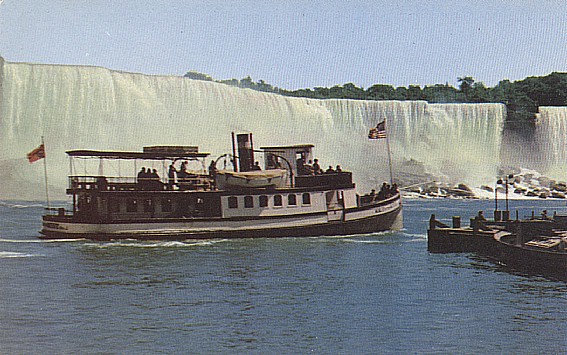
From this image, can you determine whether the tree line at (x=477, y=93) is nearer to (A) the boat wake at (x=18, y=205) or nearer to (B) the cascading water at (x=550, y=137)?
(B) the cascading water at (x=550, y=137)

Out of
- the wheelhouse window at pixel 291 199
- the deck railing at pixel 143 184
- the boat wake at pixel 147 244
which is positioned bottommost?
the boat wake at pixel 147 244

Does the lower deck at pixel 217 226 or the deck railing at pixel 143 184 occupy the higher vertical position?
the deck railing at pixel 143 184

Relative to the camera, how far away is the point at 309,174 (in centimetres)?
3256

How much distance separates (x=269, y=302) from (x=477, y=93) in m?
81.8

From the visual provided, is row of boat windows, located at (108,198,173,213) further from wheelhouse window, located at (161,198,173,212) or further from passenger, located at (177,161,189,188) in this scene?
passenger, located at (177,161,189,188)

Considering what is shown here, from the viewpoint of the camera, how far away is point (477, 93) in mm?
95500

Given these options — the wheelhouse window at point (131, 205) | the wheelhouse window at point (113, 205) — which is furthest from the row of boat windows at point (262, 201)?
the wheelhouse window at point (113, 205)

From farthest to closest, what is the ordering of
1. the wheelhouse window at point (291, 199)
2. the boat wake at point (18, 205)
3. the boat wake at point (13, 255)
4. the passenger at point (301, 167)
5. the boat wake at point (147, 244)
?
the boat wake at point (18, 205), the passenger at point (301, 167), the wheelhouse window at point (291, 199), the boat wake at point (147, 244), the boat wake at point (13, 255)

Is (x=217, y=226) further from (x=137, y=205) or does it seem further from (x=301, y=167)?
(x=301, y=167)

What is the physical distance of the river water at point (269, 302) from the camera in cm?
1437

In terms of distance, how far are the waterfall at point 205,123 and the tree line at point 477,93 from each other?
2613mm

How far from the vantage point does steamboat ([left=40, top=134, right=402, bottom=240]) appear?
2933cm

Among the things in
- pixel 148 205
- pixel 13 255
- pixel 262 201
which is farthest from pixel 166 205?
pixel 13 255

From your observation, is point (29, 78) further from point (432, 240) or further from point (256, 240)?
point (432, 240)
